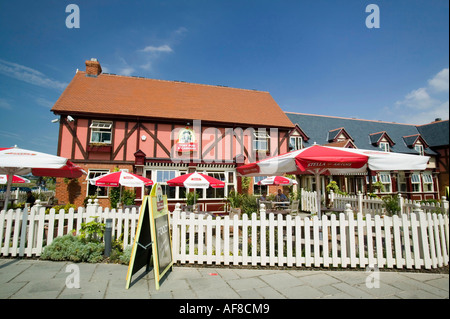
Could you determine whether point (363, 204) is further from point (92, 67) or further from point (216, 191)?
point (92, 67)

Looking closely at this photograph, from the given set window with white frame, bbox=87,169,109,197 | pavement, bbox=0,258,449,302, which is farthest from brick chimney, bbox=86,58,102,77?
pavement, bbox=0,258,449,302

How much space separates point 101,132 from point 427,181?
28.5 metres

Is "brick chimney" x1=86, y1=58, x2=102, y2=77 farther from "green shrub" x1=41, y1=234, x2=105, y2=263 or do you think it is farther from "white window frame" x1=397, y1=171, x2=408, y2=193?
"white window frame" x1=397, y1=171, x2=408, y2=193

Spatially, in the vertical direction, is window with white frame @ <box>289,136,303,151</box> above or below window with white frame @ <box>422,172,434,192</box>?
above

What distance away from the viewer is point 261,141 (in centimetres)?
1634

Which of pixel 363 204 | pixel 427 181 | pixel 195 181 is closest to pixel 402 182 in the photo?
pixel 427 181

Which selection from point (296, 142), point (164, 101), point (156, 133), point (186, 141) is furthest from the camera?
point (296, 142)

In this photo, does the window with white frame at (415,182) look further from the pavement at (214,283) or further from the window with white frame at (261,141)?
the pavement at (214,283)

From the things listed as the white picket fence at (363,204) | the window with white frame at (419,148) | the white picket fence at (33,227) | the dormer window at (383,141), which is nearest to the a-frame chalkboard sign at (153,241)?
the white picket fence at (33,227)

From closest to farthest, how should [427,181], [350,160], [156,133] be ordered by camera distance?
1. [350,160]
2. [156,133]
3. [427,181]

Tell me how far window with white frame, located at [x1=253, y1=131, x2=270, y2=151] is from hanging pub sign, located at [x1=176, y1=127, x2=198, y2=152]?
4275 millimetres

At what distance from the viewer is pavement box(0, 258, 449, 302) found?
10.7 ft
